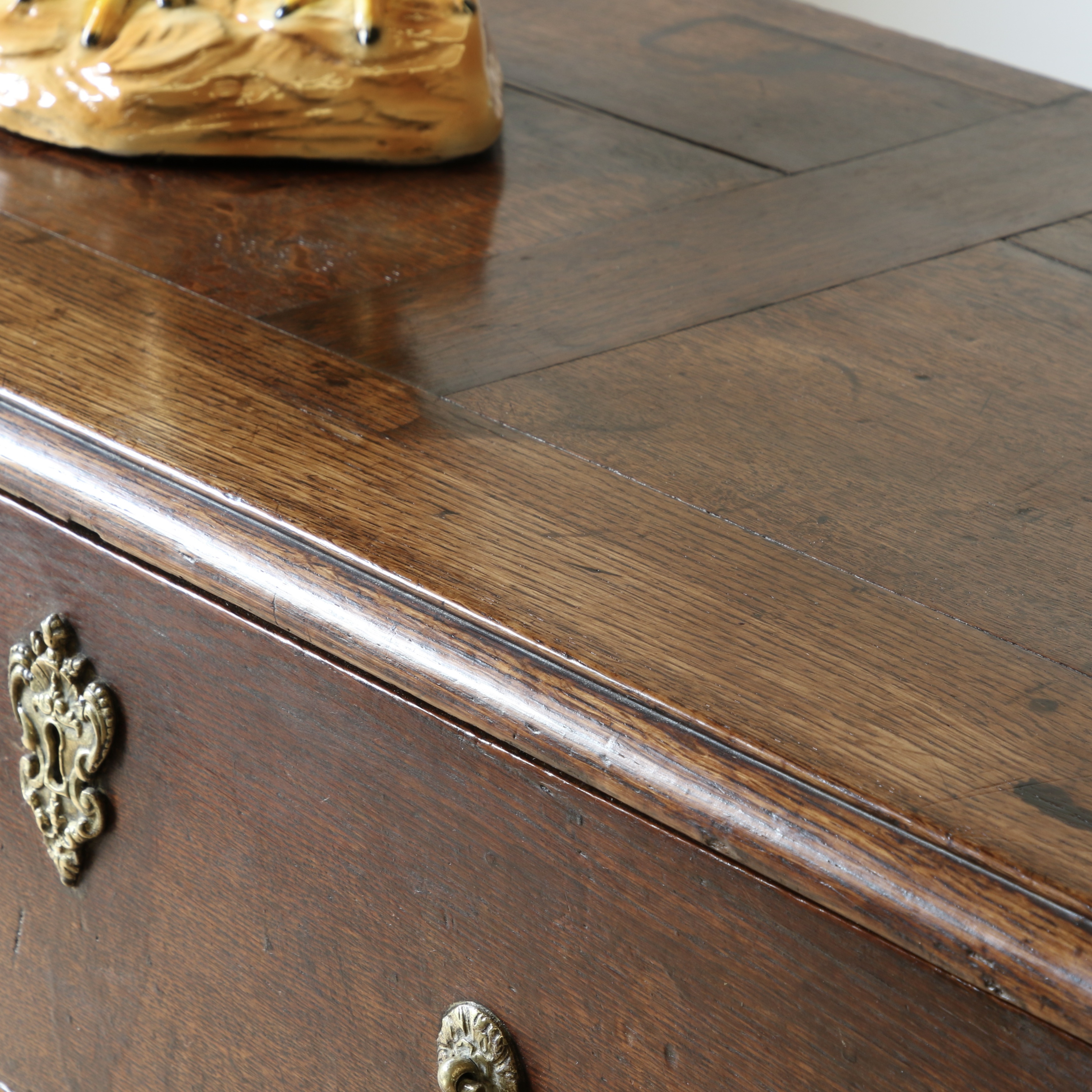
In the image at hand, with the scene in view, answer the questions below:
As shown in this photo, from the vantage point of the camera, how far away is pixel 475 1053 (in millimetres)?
400

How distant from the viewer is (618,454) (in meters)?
0.45

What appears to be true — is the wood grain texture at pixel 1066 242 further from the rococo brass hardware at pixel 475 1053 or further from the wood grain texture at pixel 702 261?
the rococo brass hardware at pixel 475 1053

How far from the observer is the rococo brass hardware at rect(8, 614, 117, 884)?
0.47 metres

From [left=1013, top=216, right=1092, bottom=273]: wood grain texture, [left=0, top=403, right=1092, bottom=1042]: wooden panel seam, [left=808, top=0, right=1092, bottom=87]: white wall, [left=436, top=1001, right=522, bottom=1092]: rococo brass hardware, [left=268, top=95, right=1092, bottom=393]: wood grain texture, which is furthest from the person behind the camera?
[left=808, top=0, right=1092, bottom=87]: white wall

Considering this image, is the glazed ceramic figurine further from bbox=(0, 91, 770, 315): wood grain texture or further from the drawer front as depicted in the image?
the drawer front

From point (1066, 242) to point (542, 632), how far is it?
1.39 ft

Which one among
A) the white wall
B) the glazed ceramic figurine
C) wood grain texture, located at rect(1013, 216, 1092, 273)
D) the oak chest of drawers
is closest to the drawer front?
the oak chest of drawers

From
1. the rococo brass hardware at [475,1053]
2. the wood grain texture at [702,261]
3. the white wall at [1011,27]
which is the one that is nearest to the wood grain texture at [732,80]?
the wood grain texture at [702,261]

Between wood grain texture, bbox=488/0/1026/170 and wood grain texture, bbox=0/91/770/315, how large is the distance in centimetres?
5

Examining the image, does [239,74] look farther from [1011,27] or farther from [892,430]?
[1011,27]

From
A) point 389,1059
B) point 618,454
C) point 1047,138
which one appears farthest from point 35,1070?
point 1047,138

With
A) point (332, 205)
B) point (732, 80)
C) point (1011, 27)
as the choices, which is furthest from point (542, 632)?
point (1011, 27)

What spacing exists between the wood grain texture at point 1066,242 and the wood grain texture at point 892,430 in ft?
0.13

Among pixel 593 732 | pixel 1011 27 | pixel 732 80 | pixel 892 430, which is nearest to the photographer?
pixel 593 732
